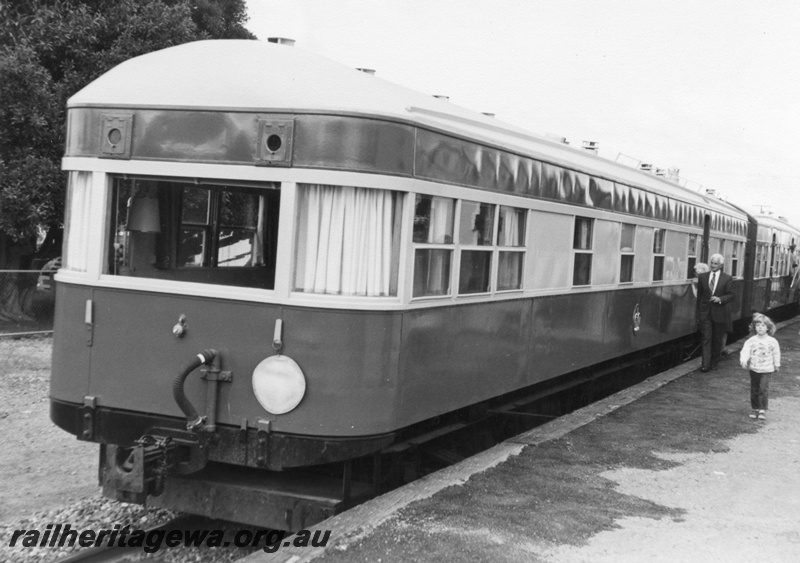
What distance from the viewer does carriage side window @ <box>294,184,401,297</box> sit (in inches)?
234

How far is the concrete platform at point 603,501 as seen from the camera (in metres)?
5.71

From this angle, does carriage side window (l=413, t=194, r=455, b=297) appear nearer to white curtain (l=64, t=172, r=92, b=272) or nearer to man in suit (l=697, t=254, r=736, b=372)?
white curtain (l=64, t=172, r=92, b=272)

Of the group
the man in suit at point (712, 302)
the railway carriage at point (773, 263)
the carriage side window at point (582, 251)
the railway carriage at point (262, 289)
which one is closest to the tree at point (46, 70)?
the carriage side window at point (582, 251)

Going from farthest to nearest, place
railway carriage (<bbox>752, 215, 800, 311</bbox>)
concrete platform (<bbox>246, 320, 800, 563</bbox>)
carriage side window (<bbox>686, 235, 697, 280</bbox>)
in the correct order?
1. railway carriage (<bbox>752, 215, 800, 311</bbox>)
2. carriage side window (<bbox>686, 235, 697, 280</bbox>)
3. concrete platform (<bbox>246, 320, 800, 563</bbox>)

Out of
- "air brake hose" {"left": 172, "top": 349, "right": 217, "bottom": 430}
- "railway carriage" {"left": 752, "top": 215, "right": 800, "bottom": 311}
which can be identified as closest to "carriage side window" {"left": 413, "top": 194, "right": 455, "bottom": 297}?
"air brake hose" {"left": 172, "top": 349, "right": 217, "bottom": 430}

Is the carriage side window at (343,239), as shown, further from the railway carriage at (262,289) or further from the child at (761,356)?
the child at (761,356)

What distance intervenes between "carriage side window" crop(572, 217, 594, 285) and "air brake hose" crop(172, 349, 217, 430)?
15.7 ft

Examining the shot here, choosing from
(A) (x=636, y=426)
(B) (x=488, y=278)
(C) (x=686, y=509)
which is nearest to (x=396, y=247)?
(B) (x=488, y=278)

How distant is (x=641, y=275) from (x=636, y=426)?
3.29m

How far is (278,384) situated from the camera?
5.92 m

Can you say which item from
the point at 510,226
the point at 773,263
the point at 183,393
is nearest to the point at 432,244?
the point at 510,226

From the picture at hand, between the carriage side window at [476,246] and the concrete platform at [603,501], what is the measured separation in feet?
4.79

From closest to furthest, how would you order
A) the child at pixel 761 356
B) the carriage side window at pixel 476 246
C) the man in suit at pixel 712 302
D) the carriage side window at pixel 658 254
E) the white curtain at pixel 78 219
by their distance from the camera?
the white curtain at pixel 78 219
the carriage side window at pixel 476 246
the child at pixel 761 356
the carriage side window at pixel 658 254
the man in suit at pixel 712 302

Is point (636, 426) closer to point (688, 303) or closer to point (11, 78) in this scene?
point (688, 303)
